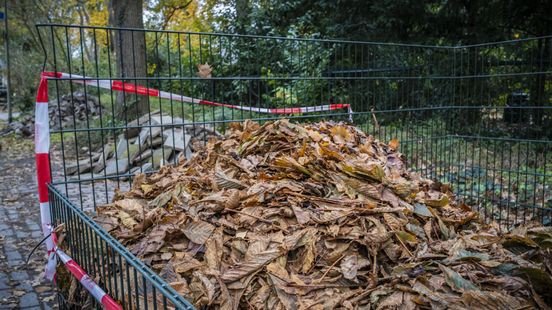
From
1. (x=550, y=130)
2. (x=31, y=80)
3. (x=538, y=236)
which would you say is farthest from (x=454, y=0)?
(x=31, y=80)

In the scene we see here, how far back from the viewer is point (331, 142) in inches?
140

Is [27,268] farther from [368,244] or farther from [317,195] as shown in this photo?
[368,244]

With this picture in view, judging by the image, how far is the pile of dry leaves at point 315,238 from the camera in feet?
7.14

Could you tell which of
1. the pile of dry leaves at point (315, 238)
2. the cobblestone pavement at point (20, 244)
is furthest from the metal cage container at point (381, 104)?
the pile of dry leaves at point (315, 238)

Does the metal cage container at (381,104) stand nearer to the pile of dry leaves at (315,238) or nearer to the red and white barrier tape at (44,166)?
the red and white barrier tape at (44,166)

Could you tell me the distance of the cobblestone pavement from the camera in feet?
11.4

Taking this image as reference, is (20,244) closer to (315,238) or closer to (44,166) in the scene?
(44,166)

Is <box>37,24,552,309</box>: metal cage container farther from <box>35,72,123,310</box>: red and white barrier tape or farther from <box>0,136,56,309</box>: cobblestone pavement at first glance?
<box>0,136,56,309</box>: cobblestone pavement

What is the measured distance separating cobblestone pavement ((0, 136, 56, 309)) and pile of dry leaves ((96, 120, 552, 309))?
3.30ft

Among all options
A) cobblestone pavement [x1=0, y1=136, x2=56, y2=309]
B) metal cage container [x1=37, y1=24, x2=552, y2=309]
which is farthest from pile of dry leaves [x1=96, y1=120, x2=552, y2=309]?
cobblestone pavement [x1=0, y1=136, x2=56, y2=309]

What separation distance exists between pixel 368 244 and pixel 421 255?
0.28 meters

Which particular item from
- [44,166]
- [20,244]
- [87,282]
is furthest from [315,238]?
[20,244]

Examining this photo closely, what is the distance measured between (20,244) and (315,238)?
342 cm

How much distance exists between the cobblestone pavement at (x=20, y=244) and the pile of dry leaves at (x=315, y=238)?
1.01 metres
